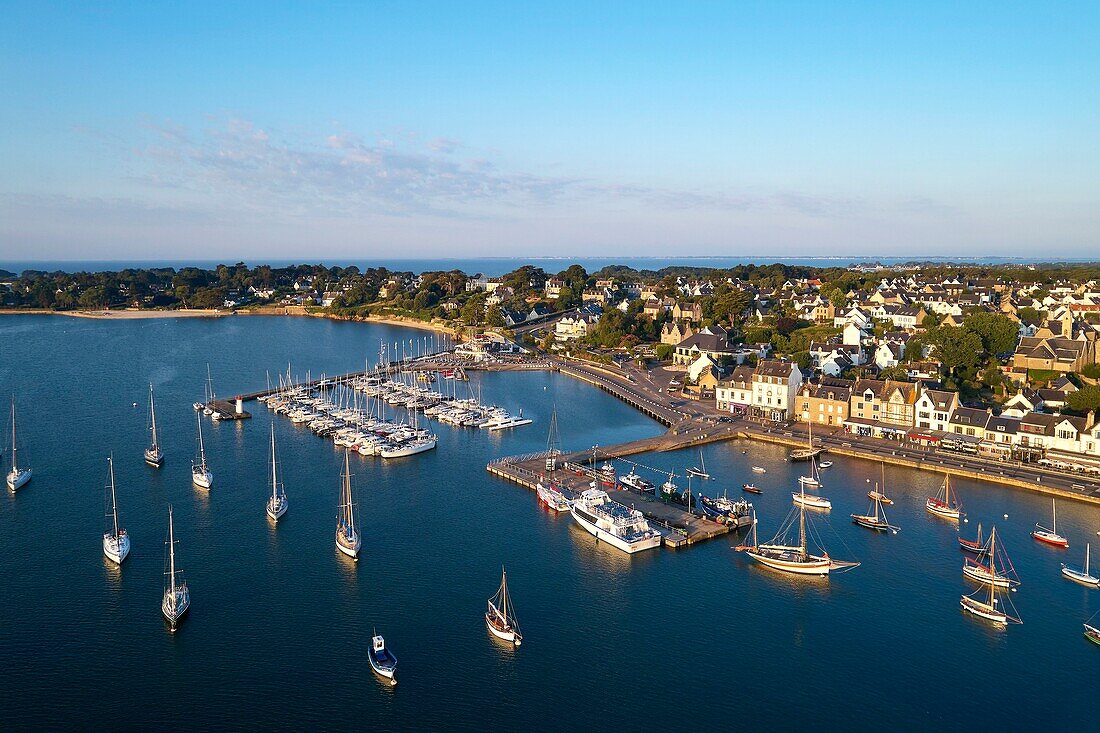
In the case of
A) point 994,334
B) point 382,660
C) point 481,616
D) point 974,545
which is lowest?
point 481,616

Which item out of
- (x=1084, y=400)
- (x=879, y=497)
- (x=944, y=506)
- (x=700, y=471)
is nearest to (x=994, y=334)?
(x=1084, y=400)

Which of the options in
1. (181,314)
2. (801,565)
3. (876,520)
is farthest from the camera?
(181,314)

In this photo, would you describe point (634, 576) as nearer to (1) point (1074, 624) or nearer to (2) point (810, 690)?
(2) point (810, 690)

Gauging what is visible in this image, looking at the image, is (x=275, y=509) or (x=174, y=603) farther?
(x=275, y=509)

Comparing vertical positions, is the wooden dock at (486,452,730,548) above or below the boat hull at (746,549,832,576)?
above

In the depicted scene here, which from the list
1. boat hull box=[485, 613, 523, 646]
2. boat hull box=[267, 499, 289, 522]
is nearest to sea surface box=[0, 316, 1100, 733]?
boat hull box=[485, 613, 523, 646]

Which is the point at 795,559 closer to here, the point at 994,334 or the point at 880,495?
the point at 880,495

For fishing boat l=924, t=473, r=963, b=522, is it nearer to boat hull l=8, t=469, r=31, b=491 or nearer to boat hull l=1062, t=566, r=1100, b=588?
boat hull l=1062, t=566, r=1100, b=588
